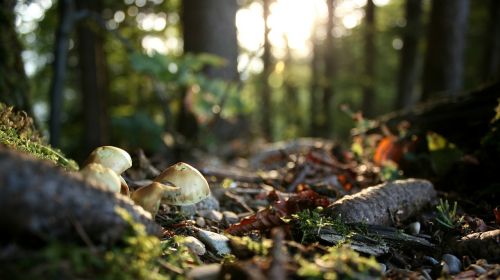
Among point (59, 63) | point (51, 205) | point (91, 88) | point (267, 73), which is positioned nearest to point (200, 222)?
point (51, 205)

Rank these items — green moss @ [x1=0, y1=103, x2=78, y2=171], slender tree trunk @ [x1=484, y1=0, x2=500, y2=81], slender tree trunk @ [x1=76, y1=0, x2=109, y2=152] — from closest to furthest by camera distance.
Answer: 1. green moss @ [x1=0, y1=103, x2=78, y2=171]
2. slender tree trunk @ [x1=76, y1=0, x2=109, y2=152]
3. slender tree trunk @ [x1=484, y1=0, x2=500, y2=81]

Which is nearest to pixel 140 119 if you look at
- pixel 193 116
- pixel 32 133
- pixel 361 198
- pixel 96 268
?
pixel 193 116

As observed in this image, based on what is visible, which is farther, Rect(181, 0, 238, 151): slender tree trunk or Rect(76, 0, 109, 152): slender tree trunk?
Rect(76, 0, 109, 152): slender tree trunk

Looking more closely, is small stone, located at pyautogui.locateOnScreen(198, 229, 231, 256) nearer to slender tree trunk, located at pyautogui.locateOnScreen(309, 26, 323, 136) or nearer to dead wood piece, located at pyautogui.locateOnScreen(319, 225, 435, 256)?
dead wood piece, located at pyautogui.locateOnScreen(319, 225, 435, 256)

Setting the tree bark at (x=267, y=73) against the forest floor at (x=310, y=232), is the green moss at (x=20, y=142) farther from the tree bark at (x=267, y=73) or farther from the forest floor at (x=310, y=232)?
the tree bark at (x=267, y=73)

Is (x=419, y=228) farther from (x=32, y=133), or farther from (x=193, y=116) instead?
(x=193, y=116)

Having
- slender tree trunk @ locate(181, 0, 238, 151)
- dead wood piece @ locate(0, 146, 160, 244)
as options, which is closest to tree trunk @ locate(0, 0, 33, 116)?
dead wood piece @ locate(0, 146, 160, 244)
